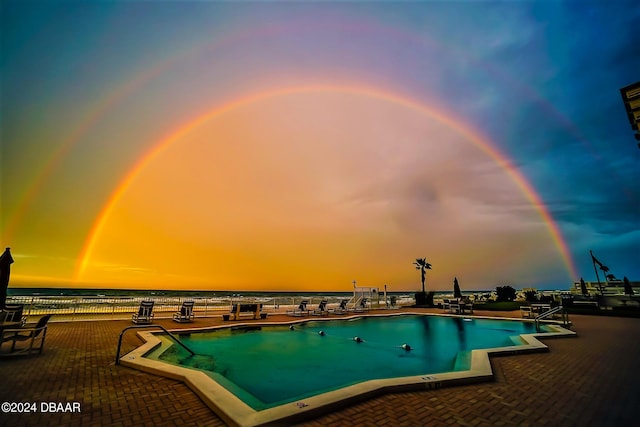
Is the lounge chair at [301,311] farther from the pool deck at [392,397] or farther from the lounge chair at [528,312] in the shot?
the lounge chair at [528,312]

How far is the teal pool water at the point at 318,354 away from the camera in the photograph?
20.8 ft

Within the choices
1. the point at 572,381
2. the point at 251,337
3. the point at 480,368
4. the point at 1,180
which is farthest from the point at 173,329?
the point at 1,180

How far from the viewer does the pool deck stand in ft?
12.2

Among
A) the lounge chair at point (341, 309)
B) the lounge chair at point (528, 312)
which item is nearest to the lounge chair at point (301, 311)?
the lounge chair at point (341, 309)

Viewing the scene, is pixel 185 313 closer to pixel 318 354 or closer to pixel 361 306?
pixel 318 354

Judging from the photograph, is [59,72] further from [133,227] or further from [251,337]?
[251,337]

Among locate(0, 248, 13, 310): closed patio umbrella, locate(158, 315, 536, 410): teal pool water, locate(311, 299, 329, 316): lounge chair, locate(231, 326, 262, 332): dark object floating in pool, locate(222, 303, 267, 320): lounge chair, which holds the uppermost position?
locate(0, 248, 13, 310): closed patio umbrella

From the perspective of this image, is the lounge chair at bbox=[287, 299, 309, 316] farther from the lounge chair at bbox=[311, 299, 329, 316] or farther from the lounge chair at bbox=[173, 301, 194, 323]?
the lounge chair at bbox=[173, 301, 194, 323]

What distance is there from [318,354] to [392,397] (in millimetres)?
Answer: 5040

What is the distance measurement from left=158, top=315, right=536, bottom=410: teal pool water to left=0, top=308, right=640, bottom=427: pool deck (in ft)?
3.82

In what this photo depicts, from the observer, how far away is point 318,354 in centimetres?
923

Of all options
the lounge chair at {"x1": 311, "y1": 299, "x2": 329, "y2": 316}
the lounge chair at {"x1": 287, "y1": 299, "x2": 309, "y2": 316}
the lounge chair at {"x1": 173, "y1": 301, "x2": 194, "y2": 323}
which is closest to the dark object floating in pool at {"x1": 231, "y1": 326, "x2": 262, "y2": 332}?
the lounge chair at {"x1": 173, "y1": 301, "x2": 194, "y2": 323}

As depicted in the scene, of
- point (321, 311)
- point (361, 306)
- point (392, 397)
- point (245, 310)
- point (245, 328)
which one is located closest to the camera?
point (392, 397)

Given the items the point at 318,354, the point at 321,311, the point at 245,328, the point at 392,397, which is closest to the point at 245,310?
the point at 245,328
